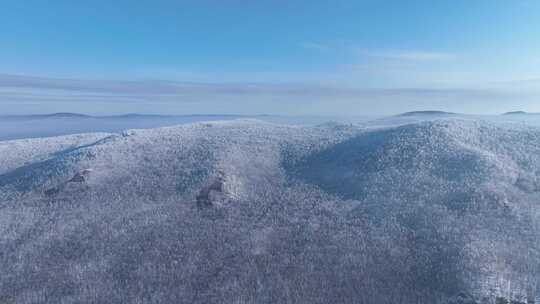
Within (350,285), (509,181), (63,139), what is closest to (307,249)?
(350,285)

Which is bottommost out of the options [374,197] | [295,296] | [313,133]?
[295,296]

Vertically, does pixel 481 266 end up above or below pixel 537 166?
below

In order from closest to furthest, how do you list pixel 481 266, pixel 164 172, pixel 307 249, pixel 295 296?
pixel 295 296, pixel 481 266, pixel 307 249, pixel 164 172

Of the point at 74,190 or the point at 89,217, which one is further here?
the point at 74,190

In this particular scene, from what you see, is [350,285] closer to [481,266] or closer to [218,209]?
[481,266]

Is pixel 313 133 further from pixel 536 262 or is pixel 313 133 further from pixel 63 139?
pixel 63 139

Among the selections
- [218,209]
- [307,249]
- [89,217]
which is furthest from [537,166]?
[89,217]

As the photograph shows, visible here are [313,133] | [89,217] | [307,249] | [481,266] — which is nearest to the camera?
[481,266]
